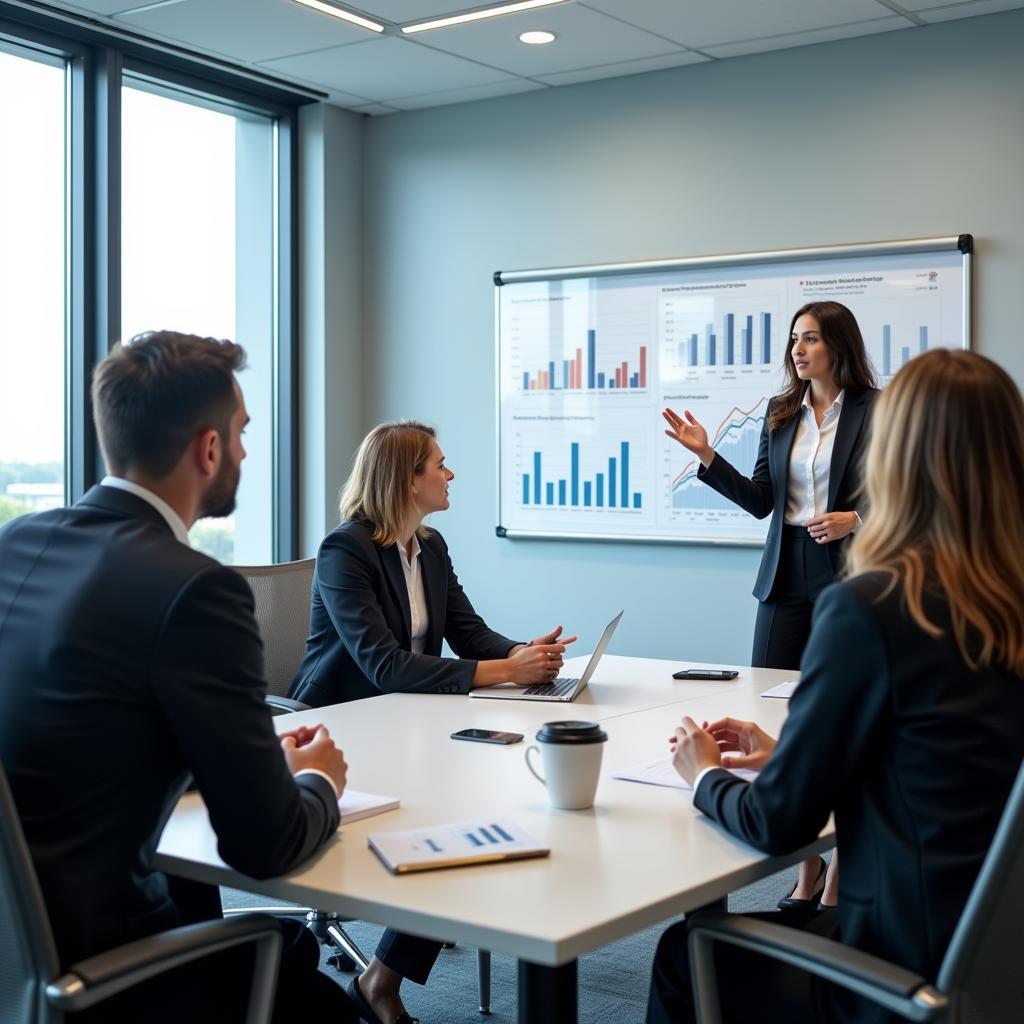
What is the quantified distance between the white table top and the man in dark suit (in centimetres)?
9

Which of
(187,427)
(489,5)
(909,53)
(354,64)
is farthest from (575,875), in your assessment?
(354,64)

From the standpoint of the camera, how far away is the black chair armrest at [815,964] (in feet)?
4.43

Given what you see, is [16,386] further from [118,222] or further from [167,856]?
[167,856]

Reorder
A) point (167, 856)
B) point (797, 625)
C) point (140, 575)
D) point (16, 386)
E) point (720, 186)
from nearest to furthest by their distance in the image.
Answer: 1. point (140, 575)
2. point (167, 856)
3. point (797, 625)
4. point (16, 386)
5. point (720, 186)

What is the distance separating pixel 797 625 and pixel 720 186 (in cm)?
186

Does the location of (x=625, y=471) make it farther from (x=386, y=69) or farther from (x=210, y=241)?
(x=210, y=241)

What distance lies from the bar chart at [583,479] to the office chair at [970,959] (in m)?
3.58

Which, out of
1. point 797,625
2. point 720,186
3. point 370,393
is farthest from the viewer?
point 370,393

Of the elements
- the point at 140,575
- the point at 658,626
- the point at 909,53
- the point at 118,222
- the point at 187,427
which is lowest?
the point at 658,626

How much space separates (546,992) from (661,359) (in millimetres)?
3613

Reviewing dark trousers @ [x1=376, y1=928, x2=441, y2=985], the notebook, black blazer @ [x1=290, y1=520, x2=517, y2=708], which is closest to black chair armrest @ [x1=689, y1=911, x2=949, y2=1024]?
the notebook

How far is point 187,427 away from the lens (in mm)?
1635

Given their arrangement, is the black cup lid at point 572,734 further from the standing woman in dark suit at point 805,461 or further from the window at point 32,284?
the window at point 32,284

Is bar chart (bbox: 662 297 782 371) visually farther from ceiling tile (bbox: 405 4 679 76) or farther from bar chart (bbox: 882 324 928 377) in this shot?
ceiling tile (bbox: 405 4 679 76)
